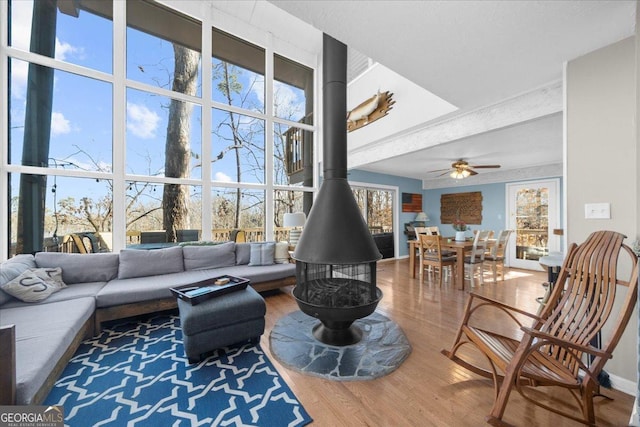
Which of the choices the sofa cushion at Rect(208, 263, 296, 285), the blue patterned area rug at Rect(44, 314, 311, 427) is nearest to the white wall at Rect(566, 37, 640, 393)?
the blue patterned area rug at Rect(44, 314, 311, 427)

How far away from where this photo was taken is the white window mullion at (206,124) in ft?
13.8

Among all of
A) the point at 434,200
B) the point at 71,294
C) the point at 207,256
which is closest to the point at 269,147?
the point at 207,256

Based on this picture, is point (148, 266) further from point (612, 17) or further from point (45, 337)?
point (612, 17)

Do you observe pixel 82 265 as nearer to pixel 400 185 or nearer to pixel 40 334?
pixel 40 334

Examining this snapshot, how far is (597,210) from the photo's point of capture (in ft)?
5.91

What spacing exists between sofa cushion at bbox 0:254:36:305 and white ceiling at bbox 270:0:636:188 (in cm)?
319

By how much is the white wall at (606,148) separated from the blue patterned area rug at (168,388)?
2.38 m

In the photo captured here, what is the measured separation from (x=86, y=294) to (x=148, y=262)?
0.75 metres

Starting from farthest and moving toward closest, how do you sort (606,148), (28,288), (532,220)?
(532,220), (28,288), (606,148)

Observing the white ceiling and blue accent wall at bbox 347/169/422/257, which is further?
blue accent wall at bbox 347/169/422/257

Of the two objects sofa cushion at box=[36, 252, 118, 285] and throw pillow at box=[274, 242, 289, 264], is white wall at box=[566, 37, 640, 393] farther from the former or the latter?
sofa cushion at box=[36, 252, 118, 285]

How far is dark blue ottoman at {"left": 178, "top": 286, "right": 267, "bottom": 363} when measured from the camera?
1913 millimetres

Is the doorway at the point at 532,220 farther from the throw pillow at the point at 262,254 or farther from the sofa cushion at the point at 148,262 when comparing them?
the sofa cushion at the point at 148,262

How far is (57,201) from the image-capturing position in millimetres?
3256
